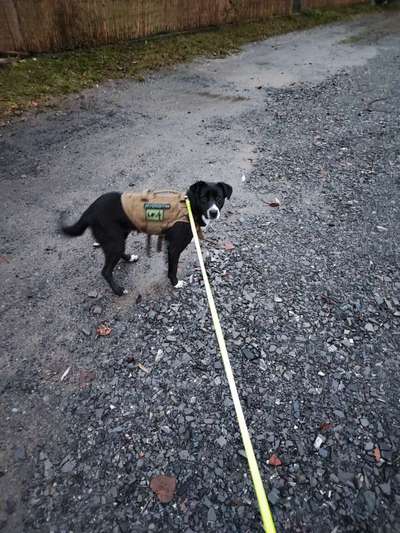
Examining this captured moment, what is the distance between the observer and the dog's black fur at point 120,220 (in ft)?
12.8

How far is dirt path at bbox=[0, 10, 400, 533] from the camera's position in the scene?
284 cm

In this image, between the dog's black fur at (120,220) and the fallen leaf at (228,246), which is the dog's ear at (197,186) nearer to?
the dog's black fur at (120,220)

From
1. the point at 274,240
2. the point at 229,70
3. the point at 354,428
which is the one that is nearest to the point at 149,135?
the point at 274,240

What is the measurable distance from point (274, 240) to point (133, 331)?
100 inches

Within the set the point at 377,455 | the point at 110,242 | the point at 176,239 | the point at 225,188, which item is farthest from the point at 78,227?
the point at 377,455

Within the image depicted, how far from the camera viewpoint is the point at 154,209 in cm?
386

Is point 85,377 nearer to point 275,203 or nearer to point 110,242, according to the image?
point 110,242

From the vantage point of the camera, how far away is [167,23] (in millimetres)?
12617

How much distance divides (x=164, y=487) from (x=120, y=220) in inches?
101

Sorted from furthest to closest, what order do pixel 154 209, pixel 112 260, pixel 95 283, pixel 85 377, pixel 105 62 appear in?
pixel 105 62 < pixel 95 283 < pixel 112 260 < pixel 154 209 < pixel 85 377

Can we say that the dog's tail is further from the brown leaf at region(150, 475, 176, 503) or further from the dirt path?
the brown leaf at region(150, 475, 176, 503)

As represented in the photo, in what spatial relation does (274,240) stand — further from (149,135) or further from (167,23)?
(167,23)

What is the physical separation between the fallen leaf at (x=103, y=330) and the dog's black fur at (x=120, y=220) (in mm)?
676

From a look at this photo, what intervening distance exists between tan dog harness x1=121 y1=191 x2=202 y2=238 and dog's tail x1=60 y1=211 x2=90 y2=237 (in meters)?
0.48
